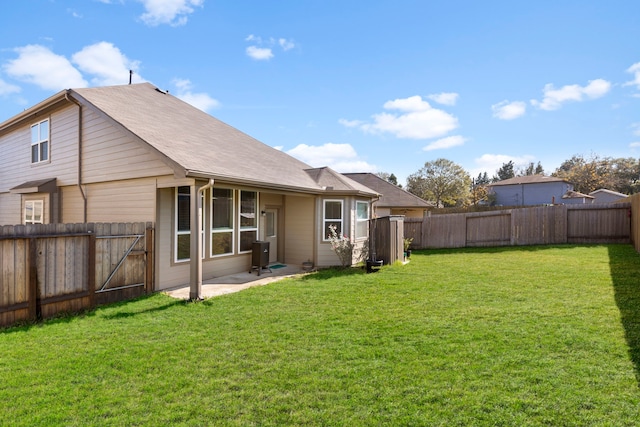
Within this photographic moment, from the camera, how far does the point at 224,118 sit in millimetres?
14109

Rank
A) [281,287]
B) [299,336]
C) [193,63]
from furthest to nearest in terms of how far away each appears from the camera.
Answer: [193,63] < [281,287] < [299,336]

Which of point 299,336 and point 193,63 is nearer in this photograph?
point 299,336

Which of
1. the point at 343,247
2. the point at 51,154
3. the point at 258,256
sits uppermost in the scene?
the point at 51,154

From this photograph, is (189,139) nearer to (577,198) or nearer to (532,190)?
(577,198)

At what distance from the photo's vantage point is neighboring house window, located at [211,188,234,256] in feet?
28.0

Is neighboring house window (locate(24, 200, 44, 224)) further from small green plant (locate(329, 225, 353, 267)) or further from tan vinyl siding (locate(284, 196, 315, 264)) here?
small green plant (locate(329, 225, 353, 267))

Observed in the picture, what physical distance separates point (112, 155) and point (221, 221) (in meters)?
3.18

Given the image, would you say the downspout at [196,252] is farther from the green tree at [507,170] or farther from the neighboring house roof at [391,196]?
the green tree at [507,170]

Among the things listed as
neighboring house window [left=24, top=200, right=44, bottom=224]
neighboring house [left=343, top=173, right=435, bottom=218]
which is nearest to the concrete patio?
neighboring house window [left=24, top=200, right=44, bottom=224]

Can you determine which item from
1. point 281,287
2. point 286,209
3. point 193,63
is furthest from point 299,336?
point 193,63

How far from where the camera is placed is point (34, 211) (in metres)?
10.8

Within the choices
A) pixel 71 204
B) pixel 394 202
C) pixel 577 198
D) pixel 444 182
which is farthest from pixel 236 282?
pixel 444 182

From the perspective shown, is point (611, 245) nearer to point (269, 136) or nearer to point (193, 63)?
point (269, 136)

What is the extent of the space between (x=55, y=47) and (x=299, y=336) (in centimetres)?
1344
